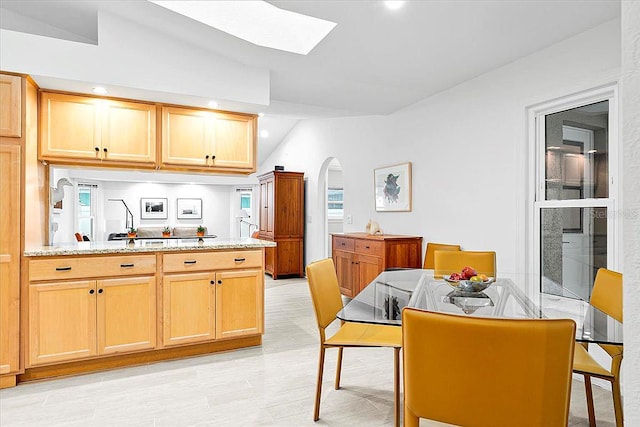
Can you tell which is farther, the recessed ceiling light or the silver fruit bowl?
the recessed ceiling light

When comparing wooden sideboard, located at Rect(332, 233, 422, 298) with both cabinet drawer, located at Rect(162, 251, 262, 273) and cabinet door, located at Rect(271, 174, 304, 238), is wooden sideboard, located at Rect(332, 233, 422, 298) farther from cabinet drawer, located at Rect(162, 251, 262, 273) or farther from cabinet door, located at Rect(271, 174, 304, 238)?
cabinet door, located at Rect(271, 174, 304, 238)

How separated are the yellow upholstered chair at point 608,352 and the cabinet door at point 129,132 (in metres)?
3.34

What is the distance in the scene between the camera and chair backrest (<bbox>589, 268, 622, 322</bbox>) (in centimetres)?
188

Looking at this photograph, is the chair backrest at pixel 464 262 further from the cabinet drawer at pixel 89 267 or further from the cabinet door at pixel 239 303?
the cabinet drawer at pixel 89 267

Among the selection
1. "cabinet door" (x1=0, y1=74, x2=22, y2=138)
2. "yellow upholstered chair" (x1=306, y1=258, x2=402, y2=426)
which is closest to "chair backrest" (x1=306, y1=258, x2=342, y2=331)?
"yellow upholstered chair" (x1=306, y1=258, x2=402, y2=426)

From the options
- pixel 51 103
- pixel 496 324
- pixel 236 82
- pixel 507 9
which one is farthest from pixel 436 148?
pixel 51 103

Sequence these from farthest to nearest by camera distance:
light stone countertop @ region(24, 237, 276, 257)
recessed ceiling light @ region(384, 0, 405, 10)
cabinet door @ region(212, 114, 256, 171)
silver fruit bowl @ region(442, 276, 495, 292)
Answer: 1. cabinet door @ region(212, 114, 256, 171)
2. light stone countertop @ region(24, 237, 276, 257)
3. recessed ceiling light @ region(384, 0, 405, 10)
4. silver fruit bowl @ region(442, 276, 495, 292)

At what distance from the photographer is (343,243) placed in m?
5.14

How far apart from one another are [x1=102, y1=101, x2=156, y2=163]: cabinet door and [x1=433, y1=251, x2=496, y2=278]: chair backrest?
2587 mm

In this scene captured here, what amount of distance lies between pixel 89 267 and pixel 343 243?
3036 mm

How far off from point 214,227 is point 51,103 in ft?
27.3

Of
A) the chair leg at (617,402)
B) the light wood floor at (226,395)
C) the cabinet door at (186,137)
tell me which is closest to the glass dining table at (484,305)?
the chair leg at (617,402)

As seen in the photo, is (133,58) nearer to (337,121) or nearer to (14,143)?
(14,143)

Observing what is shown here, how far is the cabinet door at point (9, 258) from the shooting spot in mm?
2666
